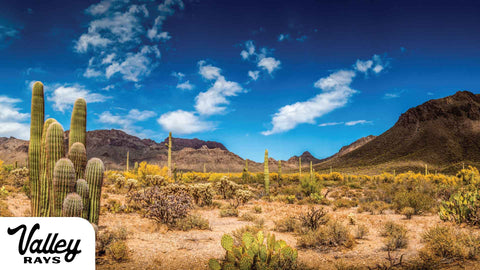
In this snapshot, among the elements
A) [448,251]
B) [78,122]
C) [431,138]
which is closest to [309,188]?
[448,251]

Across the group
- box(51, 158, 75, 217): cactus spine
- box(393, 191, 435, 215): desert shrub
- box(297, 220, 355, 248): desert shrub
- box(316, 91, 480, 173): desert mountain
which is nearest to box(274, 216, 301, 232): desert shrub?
box(297, 220, 355, 248): desert shrub

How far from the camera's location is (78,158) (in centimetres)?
812

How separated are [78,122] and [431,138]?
85.9 metres

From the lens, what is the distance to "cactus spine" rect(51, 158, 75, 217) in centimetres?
723

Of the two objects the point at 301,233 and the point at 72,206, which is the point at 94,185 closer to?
the point at 72,206

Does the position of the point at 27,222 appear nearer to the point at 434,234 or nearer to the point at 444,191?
the point at 434,234

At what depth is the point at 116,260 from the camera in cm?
689

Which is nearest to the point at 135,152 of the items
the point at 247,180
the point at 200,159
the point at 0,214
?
the point at 200,159

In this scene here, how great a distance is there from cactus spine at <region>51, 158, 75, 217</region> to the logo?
2182mm

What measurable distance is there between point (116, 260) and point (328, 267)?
4787mm

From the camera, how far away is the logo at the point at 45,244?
4.94 meters

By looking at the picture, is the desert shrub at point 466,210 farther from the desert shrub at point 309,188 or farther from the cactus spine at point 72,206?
the cactus spine at point 72,206

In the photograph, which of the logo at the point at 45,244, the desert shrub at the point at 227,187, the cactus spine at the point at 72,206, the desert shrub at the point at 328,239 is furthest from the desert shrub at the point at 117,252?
the desert shrub at the point at 227,187

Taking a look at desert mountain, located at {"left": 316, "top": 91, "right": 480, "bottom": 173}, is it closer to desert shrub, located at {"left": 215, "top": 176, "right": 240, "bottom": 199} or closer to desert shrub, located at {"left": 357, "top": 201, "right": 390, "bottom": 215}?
desert shrub, located at {"left": 357, "top": 201, "right": 390, "bottom": 215}
